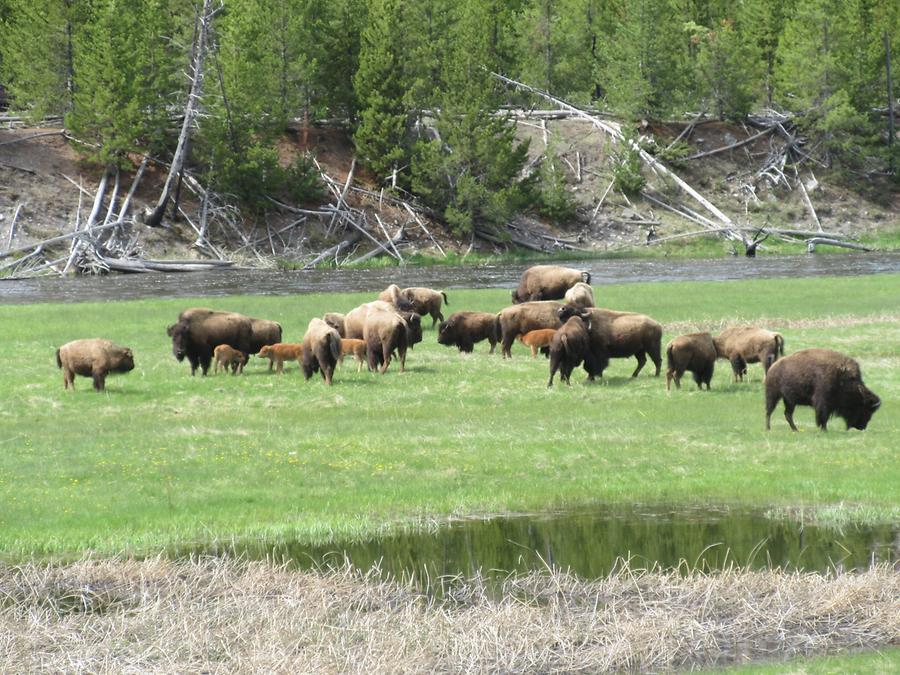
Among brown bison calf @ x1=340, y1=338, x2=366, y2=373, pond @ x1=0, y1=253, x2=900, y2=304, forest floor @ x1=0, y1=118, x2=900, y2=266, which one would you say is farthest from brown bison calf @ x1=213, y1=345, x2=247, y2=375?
forest floor @ x1=0, y1=118, x2=900, y2=266

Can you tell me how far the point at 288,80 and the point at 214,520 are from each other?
55347mm

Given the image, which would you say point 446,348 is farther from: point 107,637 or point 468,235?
point 468,235

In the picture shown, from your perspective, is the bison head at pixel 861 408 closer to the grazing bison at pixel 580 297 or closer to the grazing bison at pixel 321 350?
the grazing bison at pixel 321 350

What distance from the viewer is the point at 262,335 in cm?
2567

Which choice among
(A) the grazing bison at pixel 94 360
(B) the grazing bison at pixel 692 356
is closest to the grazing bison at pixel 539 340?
(B) the grazing bison at pixel 692 356

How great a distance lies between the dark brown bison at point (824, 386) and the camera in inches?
680

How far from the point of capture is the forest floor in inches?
2366

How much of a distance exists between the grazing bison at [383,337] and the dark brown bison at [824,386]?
8391 millimetres

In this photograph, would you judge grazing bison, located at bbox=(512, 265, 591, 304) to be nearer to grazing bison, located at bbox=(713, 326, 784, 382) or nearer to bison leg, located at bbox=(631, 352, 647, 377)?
bison leg, located at bbox=(631, 352, 647, 377)

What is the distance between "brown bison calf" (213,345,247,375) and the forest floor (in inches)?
1357

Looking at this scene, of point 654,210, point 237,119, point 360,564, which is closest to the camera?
point 360,564

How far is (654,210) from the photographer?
7319 cm

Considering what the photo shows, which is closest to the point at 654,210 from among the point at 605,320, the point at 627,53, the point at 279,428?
the point at 627,53

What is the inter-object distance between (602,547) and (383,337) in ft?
39.0
